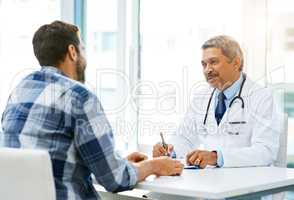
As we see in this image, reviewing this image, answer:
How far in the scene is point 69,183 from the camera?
65.8 inches

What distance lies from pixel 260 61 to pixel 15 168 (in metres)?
2.46

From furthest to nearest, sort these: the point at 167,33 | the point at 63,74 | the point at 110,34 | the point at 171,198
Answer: the point at 110,34 → the point at 167,33 → the point at 171,198 → the point at 63,74

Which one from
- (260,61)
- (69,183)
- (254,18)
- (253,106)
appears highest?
(254,18)

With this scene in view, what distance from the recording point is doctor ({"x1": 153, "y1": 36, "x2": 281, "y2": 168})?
229cm

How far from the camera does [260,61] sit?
357cm

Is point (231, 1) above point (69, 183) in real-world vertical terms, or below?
above

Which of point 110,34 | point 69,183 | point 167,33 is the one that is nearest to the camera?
point 69,183

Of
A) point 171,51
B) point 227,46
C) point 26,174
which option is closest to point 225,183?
point 26,174

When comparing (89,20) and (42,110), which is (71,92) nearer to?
(42,110)

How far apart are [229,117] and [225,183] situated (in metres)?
0.75

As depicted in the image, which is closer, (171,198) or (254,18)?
(171,198)

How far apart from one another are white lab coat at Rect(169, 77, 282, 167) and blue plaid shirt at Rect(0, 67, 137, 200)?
2.16 feet

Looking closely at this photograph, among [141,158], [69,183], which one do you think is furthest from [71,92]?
[141,158]

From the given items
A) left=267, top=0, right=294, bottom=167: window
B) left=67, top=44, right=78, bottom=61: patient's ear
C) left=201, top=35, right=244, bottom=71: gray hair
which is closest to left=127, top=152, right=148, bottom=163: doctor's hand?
left=67, top=44, right=78, bottom=61: patient's ear
